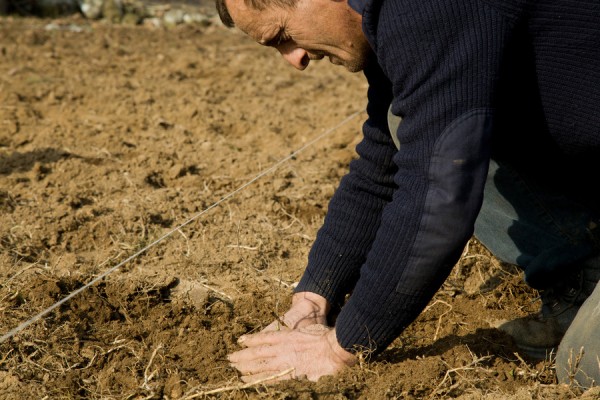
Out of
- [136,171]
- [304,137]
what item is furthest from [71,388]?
[304,137]

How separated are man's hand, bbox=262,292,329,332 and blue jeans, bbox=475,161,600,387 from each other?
684 millimetres

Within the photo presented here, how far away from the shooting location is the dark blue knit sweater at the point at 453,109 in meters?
1.85

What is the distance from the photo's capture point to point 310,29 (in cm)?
213

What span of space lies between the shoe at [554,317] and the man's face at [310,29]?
3.69 feet

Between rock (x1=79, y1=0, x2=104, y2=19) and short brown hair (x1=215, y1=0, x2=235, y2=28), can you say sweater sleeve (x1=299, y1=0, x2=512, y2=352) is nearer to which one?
short brown hair (x1=215, y1=0, x2=235, y2=28)

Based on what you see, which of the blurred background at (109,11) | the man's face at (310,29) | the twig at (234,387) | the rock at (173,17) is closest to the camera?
the man's face at (310,29)

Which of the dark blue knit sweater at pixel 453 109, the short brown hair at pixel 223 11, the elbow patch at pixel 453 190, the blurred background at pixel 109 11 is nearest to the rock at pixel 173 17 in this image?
the blurred background at pixel 109 11

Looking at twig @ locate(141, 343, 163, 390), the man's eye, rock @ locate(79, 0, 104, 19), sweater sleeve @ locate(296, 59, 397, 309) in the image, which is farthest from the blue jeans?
rock @ locate(79, 0, 104, 19)

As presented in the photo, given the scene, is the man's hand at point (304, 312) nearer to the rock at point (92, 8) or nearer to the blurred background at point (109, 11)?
the blurred background at point (109, 11)

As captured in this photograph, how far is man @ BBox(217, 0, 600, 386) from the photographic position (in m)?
1.86

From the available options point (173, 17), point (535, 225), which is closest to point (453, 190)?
point (535, 225)

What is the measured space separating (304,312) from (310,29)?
98 centimetres

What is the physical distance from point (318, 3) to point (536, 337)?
1412 mm

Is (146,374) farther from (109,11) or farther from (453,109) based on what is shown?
(109,11)
